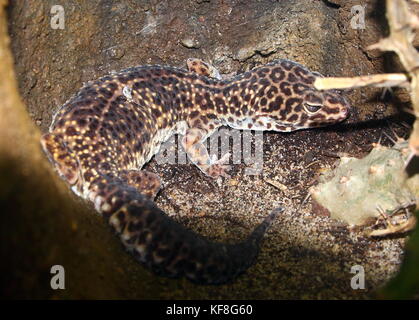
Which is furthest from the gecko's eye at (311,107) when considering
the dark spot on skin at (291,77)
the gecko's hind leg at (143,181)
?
the gecko's hind leg at (143,181)

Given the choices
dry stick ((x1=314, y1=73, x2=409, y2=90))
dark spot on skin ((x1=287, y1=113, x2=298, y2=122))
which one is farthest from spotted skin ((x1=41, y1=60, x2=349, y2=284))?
dry stick ((x1=314, y1=73, x2=409, y2=90))

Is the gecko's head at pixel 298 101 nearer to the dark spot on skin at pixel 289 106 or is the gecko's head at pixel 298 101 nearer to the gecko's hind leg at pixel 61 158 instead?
the dark spot on skin at pixel 289 106

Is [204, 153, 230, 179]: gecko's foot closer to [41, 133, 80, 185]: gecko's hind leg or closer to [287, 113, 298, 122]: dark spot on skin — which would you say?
[287, 113, 298, 122]: dark spot on skin

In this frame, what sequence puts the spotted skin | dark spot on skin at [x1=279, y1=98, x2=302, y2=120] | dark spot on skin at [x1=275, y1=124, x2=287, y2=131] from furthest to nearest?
dark spot on skin at [x1=275, y1=124, x2=287, y2=131], dark spot on skin at [x1=279, y1=98, x2=302, y2=120], the spotted skin

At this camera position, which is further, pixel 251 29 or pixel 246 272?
pixel 251 29
